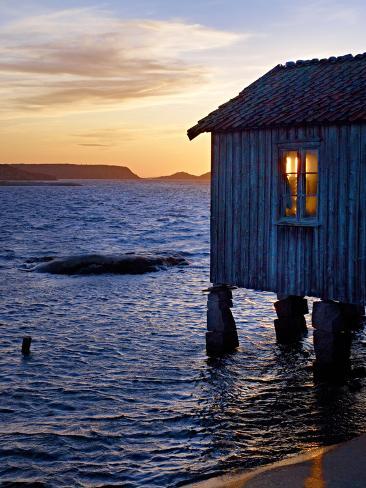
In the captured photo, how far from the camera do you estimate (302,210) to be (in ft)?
50.4

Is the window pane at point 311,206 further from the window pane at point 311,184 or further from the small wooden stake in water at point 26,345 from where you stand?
the small wooden stake in water at point 26,345

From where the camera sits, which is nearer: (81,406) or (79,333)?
(81,406)

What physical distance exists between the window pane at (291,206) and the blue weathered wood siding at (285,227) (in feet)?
0.80

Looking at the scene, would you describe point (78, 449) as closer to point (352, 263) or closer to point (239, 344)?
point (352, 263)

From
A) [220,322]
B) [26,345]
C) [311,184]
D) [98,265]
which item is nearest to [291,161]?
[311,184]

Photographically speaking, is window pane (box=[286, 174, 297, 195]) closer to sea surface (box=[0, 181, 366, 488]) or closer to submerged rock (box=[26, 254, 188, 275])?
sea surface (box=[0, 181, 366, 488])

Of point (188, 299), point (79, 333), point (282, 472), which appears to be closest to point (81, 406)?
point (282, 472)

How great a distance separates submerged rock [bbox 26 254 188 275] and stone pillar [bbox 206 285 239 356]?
17676mm

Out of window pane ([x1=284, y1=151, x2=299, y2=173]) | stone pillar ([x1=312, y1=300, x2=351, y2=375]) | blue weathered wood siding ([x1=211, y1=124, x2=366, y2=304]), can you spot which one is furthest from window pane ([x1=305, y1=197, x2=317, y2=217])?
stone pillar ([x1=312, y1=300, x2=351, y2=375])

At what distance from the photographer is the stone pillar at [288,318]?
20359 mm

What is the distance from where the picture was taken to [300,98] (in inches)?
629

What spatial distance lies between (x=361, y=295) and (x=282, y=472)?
4.78m

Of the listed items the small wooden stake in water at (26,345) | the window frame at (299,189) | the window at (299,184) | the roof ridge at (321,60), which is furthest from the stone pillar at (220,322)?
the roof ridge at (321,60)

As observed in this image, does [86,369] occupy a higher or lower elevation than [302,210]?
lower
